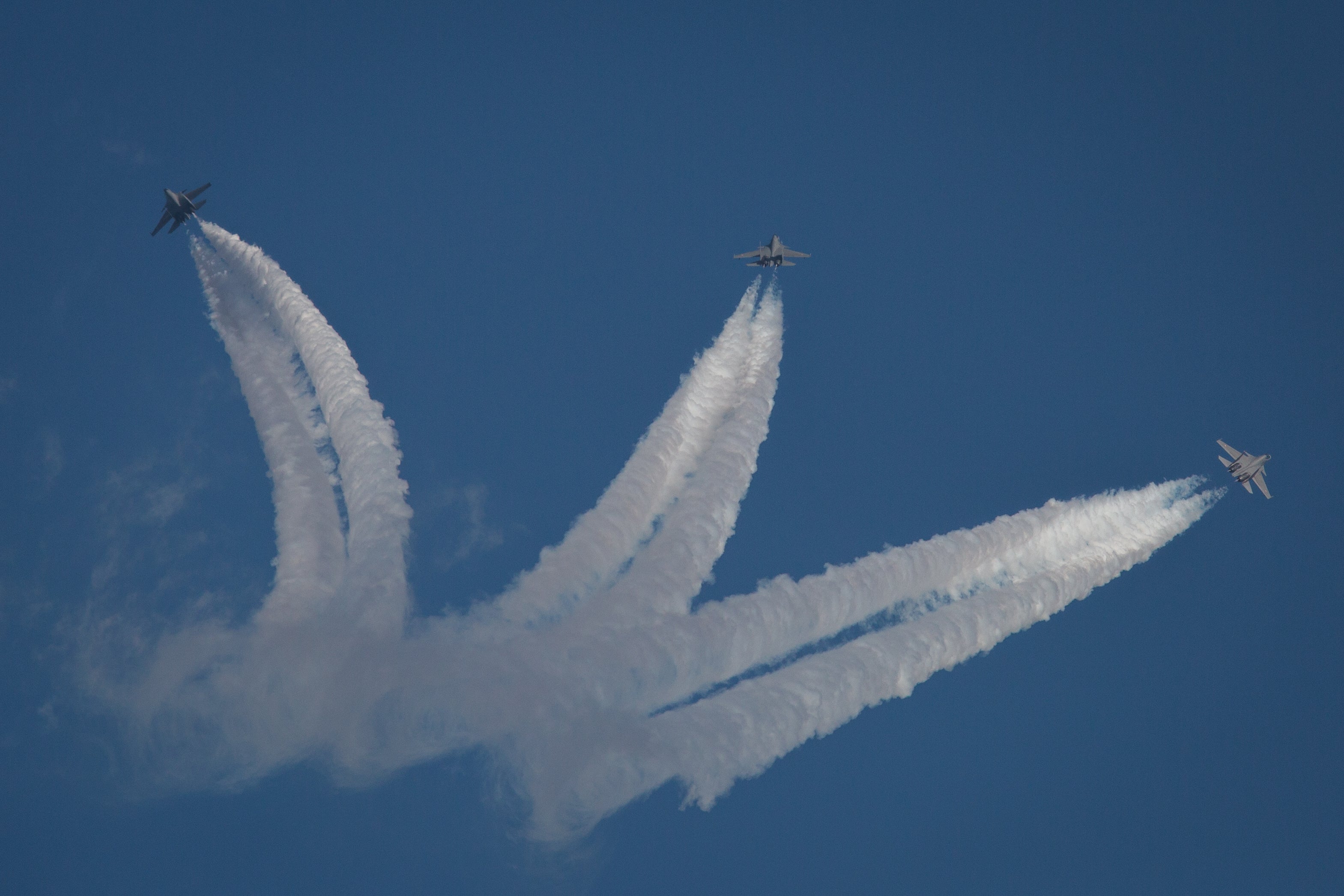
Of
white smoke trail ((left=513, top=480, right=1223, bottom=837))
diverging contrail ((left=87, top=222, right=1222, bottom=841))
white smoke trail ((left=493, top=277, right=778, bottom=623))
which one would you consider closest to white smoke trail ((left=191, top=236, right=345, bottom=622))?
diverging contrail ((left=87, top=222, right=1222, bottom=841))

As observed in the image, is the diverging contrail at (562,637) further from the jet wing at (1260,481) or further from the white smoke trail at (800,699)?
the jet wing at (1260,481)

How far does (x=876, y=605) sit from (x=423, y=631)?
64.0ft

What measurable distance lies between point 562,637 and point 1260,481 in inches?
1794

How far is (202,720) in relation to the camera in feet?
141

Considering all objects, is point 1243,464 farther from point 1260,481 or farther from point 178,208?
point 178,208

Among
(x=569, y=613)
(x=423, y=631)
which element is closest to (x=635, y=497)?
(x=569, y=613)

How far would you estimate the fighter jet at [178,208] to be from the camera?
54.3 m

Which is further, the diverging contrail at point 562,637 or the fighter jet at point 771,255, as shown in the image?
the fighter jet at point 771,255

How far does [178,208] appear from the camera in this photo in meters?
54.6

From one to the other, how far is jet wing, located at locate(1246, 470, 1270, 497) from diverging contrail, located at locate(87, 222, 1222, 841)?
67.9 ft

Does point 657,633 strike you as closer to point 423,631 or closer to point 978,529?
point 423,631

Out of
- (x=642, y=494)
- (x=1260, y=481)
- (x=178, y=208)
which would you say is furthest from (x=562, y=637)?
(x=1260, y=481)

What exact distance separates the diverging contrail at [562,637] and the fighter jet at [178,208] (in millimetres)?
10640

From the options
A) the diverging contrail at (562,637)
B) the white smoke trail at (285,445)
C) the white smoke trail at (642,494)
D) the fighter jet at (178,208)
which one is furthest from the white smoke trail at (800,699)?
the fighter jet at (178,208)
